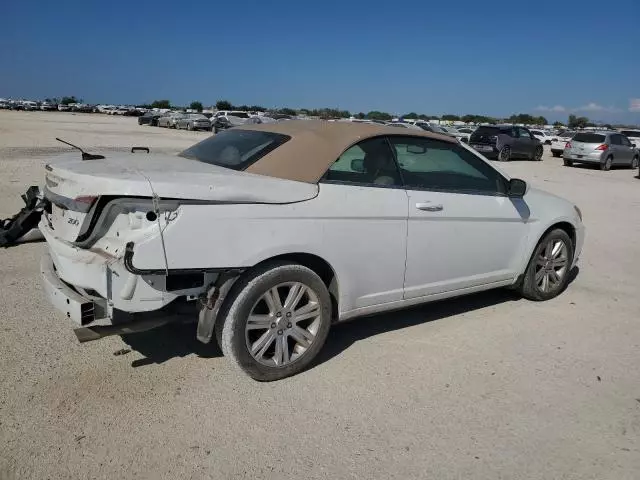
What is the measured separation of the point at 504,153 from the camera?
2500 cm

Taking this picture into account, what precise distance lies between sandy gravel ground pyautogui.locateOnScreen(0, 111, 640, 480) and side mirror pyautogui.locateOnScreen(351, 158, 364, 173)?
1.31 metres

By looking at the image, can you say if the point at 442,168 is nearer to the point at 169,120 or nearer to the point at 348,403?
the point at 348,403

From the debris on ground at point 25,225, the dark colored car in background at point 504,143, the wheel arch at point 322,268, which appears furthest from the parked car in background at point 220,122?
the wheel arch at point 322,268

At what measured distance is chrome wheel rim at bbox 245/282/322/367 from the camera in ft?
10.8

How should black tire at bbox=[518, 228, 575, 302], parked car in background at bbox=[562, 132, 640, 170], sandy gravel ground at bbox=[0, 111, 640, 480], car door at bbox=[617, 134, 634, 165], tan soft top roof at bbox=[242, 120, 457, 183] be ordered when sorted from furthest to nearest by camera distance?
car door at bbox=[617, 134, 634, 165]
parked car in background at bbox=[562, 132, 640, 170]
black tire at bbox=[518, 228, 575, 302]
tan soft top roof at bbox=[242, 120, 457, 183]
sandy gravel ground at bbox=[0, 111, 640, 480]

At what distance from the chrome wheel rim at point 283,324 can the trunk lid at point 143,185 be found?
606mm

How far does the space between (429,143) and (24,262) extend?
4.28m

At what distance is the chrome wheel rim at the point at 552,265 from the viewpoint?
16.7ft

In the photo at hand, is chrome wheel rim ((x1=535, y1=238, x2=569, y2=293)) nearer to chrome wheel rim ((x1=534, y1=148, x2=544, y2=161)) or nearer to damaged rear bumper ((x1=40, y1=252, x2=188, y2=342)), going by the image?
damaged rear bumper ((x1=40, y1=252, x2=188, y2=342))

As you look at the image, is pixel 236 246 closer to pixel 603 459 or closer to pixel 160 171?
pixel 160 171

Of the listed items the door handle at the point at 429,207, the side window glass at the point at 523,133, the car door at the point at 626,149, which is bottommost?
the door handle at the point at 429,207

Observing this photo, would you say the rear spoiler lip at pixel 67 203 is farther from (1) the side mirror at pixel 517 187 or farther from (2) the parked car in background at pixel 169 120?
(2) the parked car in background at pixel 169 120

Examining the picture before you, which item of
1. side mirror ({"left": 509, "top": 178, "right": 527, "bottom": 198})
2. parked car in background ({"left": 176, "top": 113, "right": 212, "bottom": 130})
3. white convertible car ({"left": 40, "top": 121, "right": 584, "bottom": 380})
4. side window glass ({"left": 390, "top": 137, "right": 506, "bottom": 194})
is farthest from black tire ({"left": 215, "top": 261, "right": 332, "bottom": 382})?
parked car in background ({"left": 176, "top": 113, "right": 212, "bottom": 130})

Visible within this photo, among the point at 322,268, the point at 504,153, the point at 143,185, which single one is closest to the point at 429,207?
the point at 322,268
